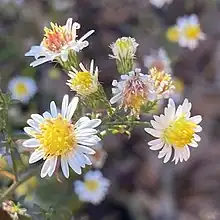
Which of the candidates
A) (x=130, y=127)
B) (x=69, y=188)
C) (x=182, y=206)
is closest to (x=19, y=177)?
(x=130, y=127)

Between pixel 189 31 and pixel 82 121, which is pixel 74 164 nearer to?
pixel 82 121

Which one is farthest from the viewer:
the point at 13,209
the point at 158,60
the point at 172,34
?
the point at 172,34

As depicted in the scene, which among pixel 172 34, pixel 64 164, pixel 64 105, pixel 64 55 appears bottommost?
pixel 64 164

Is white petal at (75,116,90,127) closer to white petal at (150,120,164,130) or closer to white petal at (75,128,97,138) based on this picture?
white petal at (75,128,97,138)

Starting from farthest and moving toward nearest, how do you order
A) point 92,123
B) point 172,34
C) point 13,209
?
point 172,34 < point 13,209 < point 92,123

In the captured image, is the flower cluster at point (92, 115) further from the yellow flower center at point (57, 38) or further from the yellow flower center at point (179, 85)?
the yellow flower center at point (179, 85)

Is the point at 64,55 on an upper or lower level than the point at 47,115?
upper

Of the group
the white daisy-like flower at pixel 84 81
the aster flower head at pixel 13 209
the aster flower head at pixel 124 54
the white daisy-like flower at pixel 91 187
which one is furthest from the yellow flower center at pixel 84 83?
the white daisy-like flower at pixel 91 187

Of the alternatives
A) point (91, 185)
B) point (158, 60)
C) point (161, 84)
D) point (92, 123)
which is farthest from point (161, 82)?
point (158, 60)
